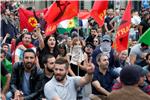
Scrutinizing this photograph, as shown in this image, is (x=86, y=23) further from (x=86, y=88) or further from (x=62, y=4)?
(x=86, y=88)

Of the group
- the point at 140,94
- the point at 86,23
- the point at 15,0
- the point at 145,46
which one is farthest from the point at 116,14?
the point at 140,94

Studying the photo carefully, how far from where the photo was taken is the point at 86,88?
7.79 meters

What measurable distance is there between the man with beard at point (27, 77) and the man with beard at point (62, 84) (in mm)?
844

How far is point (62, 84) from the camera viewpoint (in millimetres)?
7094

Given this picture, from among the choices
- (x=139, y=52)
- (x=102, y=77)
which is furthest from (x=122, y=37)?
(x=102, y=77)

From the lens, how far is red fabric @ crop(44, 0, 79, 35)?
10.4 metres

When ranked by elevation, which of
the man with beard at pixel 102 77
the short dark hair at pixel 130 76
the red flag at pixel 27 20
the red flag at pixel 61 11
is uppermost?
the red flag at pixel 61 11

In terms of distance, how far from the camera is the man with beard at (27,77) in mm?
7948

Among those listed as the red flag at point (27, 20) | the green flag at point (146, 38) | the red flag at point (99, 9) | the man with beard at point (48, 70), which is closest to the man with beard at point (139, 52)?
the green flag at point (146, 38)

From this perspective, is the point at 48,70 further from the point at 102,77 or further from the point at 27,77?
the point at 102,77

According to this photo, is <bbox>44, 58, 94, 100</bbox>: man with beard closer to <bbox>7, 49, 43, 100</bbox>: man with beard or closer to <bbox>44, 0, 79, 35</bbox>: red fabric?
<bbox>7, 49, 43, 100</bbox>: man with beard

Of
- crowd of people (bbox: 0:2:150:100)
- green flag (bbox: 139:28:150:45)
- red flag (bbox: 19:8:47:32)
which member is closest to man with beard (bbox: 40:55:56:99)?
crowd of people (bbox: 0:2:150:100)

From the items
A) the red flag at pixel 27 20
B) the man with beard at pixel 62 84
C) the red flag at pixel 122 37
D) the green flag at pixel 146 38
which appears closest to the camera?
the man with beard at pixel 62 84

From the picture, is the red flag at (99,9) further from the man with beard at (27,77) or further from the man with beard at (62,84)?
the man with beard at (62,84)
